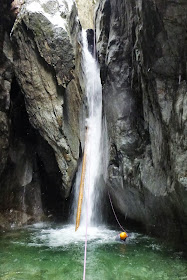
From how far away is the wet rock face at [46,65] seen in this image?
9.14m

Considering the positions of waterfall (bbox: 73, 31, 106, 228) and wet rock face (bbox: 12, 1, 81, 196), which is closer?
wet rock face (bbox: 12, 1, 81, 196)

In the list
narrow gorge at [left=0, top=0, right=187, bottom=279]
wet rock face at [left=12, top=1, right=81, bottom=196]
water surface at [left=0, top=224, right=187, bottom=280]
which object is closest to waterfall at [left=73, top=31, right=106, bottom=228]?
narrow gorge at [left=0, top=0, right=187, bottom=279]

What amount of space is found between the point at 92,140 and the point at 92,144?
0.21 m

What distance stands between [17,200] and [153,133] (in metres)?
6.51

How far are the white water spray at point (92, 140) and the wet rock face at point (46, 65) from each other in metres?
2.04

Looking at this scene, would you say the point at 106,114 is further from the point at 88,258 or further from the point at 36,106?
the point at 88,258

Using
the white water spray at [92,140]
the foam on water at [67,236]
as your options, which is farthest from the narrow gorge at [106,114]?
the foam on water at [67,236]

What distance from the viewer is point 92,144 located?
487 inches

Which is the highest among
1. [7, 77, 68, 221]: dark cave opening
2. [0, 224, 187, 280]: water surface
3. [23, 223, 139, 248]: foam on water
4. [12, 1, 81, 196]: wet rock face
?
[12, 1, 81, 196]: wet rock face

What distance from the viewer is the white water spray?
11078mm

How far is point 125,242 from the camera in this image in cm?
756

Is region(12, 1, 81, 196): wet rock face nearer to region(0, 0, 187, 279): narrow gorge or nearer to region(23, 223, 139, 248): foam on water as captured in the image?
region(0, 0, 187, 279): narrow gorge

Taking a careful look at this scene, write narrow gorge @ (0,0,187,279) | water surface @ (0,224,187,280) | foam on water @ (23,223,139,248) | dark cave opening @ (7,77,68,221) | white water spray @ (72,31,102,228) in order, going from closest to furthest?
water surface @ (0,224,187,280) < narrow gorge @ (0,0,187,279) < foam on water @ (23,223,139,248) < dark cave opening @ (7,77,68,221) < white water spray @ (72,31,102,228)

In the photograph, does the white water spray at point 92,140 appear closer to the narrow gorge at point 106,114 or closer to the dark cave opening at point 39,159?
the narrow gorge at point 106,114
